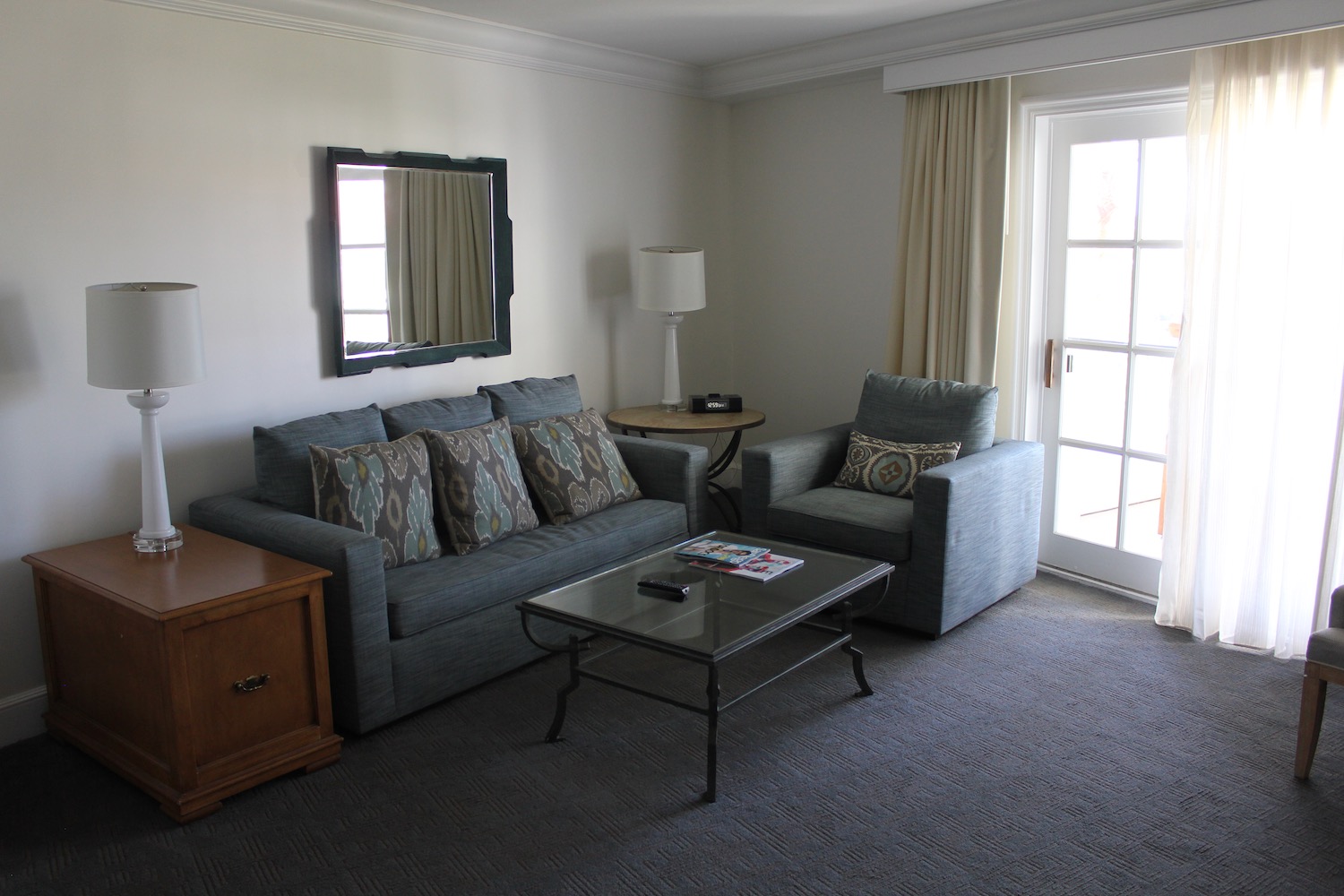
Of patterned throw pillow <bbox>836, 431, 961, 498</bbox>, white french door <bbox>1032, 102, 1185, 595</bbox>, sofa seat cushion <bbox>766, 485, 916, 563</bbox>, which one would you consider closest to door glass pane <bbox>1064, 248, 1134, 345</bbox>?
white french door <bbox>1032, 102, 1185, 595</bbox>

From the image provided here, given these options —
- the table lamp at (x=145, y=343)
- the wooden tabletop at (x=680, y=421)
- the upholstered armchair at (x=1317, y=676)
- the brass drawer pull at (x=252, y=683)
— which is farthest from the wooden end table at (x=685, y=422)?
the upholstered armchair at (x=1317, y=676)

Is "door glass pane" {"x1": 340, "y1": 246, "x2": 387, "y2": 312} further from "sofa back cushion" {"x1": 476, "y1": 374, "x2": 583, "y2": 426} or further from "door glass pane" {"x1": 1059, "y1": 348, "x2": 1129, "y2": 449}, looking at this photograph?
"door glass pane" {"x1": 1059, "y1": 348, "x2": 1129, "y2": 449}

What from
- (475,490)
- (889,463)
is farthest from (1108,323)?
(475,490)

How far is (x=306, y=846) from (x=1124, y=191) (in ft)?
12.4

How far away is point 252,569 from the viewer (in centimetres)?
296

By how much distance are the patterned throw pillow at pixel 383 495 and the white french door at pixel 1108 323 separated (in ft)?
9.00

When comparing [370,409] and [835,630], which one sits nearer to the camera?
[835,630]

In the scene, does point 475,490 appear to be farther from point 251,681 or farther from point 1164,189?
point 1164,189

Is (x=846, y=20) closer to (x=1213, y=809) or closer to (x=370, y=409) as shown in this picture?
(x=370, y=409)

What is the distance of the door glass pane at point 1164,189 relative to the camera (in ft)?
13.1

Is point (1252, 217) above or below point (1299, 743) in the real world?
above

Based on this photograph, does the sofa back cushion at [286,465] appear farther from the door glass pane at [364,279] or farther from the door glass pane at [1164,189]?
the door glass pane at [1164,189]

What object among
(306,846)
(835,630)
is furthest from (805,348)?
(306,846)

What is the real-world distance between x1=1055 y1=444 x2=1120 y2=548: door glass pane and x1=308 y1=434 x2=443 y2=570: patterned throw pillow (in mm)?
2751
